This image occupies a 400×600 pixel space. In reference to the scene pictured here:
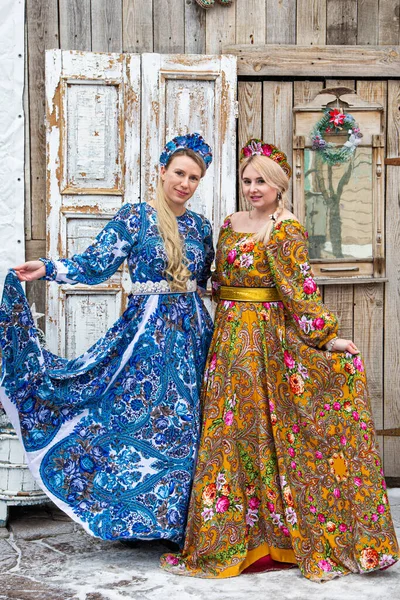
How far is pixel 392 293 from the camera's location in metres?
5.01

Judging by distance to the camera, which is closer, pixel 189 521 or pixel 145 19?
pixel 189 521

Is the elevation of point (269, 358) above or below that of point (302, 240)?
below

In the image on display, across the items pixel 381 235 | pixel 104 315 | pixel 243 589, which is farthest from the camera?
pixel 381 235

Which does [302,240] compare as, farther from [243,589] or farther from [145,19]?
[145,19]

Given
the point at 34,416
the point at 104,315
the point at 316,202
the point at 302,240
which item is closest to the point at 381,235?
the point at 316,202

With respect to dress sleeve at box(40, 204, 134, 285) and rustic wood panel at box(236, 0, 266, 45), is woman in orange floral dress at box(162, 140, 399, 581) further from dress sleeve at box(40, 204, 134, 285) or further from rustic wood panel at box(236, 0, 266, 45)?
rustic wood panel at box(236, 0, 266, 45)

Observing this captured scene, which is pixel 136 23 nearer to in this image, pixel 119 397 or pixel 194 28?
pixel 194 28

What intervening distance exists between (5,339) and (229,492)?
119 centimetres

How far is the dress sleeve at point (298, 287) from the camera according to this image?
362 cm

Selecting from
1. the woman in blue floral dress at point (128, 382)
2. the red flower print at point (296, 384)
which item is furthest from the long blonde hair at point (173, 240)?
the red flower print at point (296, 384)

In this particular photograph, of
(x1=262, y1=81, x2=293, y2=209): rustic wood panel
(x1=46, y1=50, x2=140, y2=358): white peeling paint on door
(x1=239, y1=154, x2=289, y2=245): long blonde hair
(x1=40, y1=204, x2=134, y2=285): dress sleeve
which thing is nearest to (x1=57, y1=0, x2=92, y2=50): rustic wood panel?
(x1=46, y1=50, x2=140, y2=358): white peeling paint on door

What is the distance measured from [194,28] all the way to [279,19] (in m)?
0.49

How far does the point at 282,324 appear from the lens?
374cm

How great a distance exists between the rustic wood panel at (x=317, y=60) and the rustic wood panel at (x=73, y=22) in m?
0.79
